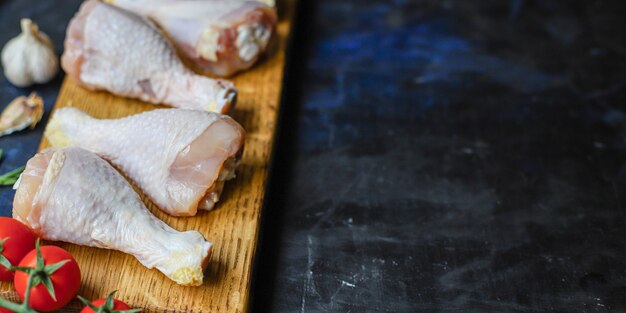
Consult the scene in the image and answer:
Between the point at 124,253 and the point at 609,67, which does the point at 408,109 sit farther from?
the point at 124,253

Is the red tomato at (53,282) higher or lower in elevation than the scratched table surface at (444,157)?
higher

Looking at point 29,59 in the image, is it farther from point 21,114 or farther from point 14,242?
point 14,242

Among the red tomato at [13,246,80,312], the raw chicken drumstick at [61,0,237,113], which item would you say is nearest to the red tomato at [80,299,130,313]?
the red tomato at [13,246,80,312]

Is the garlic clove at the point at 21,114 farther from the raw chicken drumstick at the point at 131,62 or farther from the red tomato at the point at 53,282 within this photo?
the red tomato at the point at 53,282

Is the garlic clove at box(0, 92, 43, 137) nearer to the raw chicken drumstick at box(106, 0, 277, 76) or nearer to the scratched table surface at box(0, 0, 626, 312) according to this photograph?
the scratched table surface at box(0, 0, 626, 312)

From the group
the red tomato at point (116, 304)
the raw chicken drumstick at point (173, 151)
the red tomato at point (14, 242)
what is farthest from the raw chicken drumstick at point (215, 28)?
the red tomato at point (116, 304)

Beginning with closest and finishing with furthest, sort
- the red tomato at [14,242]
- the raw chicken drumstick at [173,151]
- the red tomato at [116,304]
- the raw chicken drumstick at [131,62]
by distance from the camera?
1. the red tomato at [116,304]
2. the red tomato at [14,242]
3. the raw chicken drumstick at [173,151]
4. the raw chicken drumstick at [131,62]
